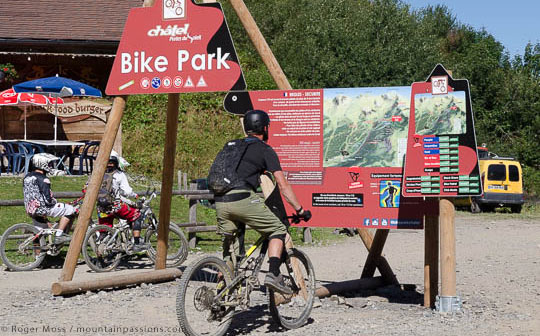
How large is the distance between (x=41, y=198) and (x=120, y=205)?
3.76ft

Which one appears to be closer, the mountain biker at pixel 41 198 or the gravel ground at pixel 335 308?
the gravel ground at pixel 335 308

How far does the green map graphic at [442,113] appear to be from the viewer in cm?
918

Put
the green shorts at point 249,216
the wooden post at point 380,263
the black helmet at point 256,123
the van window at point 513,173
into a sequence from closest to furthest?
1. the green shorts at point 249,216
2. the black helmet at point 256,123
3. the wooden post at point 380,263
4. the van window at point 513,173

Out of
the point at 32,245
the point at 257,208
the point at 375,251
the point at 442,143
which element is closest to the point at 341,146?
the point at 442,143

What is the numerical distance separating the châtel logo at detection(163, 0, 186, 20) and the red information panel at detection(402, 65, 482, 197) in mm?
2802

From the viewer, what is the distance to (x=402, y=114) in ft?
31.7

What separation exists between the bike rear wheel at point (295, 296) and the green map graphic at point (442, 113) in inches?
78.2

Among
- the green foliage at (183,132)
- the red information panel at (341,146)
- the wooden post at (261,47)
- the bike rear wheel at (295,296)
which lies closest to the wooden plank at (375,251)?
the red information panel at (341,146)

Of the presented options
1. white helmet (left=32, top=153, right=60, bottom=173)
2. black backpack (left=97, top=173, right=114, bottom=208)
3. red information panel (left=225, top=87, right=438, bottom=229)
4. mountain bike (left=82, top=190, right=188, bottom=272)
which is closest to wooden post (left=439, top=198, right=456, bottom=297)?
red information panel (left=225, top=87, right=438, bottom=229)

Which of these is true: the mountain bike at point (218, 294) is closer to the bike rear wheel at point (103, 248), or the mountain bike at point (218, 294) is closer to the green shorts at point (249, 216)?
the green shorts at point (249, 216)

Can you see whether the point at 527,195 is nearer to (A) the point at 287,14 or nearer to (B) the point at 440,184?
(A) the point at 287,14

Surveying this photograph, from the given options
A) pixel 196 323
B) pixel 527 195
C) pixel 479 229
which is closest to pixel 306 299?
pixel 196 323

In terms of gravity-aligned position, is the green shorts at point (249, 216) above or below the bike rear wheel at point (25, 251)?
above

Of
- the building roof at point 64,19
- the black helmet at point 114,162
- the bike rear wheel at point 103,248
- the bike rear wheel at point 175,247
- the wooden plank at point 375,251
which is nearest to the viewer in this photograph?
the wooden plank at point 375,251
